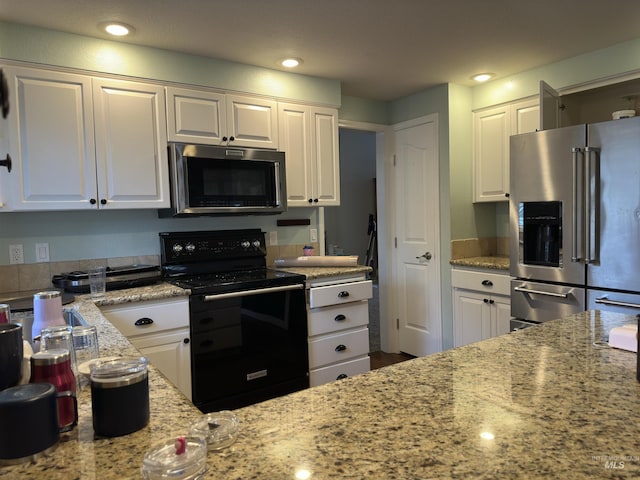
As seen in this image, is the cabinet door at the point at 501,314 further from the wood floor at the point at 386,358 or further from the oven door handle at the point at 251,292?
the oven door handle at the point at 251,292

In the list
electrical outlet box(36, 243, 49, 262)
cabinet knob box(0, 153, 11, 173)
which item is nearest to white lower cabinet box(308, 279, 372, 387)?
electrical outlet box(36, 243, 49, 262)

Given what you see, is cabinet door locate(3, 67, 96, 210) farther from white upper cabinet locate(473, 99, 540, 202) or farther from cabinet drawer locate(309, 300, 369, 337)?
white upper cabinet locate(473, 99, 540, 202)

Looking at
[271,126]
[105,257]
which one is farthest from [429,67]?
[105,257]

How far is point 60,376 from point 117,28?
2.10 m

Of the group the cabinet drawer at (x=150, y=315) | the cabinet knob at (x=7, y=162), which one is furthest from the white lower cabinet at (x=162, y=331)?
the cabinet knob at (x=7, y=162)

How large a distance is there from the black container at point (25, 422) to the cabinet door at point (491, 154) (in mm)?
3352

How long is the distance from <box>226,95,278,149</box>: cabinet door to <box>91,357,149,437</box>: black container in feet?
7.55

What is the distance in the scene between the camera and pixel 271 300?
8.70ft

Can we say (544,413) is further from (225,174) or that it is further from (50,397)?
(225,174)

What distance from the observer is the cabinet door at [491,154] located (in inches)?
135

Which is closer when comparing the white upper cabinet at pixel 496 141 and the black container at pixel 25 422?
the black container at pixel 25 422

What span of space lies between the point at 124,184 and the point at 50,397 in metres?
2.04

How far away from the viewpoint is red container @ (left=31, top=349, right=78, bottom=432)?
0.79 metres

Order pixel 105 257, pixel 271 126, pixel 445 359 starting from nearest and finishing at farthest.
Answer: pixel 445 359 < pixel 105 257 < pixel 271 126
